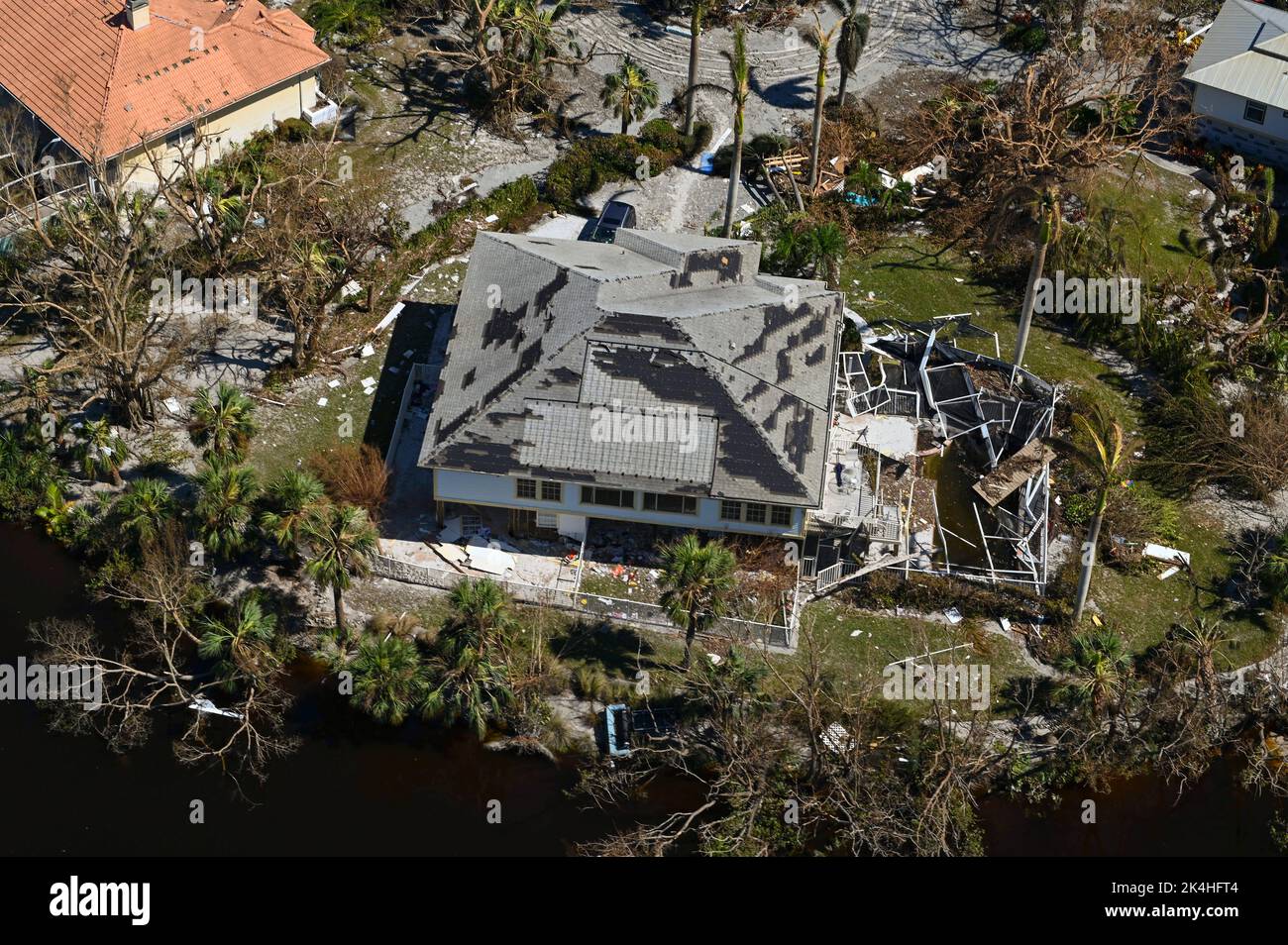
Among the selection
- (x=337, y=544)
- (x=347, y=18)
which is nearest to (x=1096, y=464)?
(x=337, y=544)

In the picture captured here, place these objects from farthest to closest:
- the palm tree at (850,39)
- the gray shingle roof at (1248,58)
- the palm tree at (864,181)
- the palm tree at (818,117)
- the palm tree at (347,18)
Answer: the palm tree at (347,18)
the palm tree at (850,39)
the gray shingle roof at (1248,58)
the palm tree at (864,181)
the palm tree at (818,117)

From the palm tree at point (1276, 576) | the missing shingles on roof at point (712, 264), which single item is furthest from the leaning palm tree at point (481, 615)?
the palm tree at point (1276, 576)

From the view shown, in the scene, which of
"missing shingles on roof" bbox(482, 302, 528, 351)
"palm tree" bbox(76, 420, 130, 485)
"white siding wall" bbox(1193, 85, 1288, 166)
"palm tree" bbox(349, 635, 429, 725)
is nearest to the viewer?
"palm tree" bbox(349, 635, 429, 725)

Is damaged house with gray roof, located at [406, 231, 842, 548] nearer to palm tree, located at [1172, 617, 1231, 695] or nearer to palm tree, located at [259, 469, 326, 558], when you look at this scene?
palm tree, located at [259, 469, 326, 558]

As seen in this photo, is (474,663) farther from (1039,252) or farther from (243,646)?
(1039,252)

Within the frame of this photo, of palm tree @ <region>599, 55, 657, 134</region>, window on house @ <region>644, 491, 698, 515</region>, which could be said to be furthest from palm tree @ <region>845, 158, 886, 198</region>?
window on house @ <region>644, 491, 698, 515</region>

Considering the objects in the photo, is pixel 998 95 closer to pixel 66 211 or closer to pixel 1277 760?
pixel 1277 760

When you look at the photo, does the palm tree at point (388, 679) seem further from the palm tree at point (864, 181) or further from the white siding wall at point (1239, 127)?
the white siding wall at point (1239, 127)
